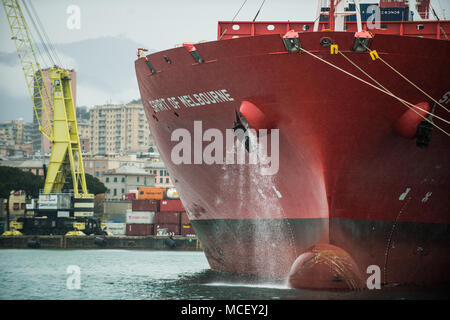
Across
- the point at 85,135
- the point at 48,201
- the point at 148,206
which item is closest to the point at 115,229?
the point at 148,206

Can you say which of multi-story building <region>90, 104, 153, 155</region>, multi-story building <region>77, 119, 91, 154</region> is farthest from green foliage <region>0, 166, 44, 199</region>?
multi-story building <region>77, 119, 91, 154</region>

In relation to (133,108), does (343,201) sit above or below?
below

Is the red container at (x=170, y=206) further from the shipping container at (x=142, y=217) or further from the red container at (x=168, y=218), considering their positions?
the shipping container at (x=142, y=217)

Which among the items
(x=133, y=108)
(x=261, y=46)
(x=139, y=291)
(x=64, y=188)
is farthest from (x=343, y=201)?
(x=133, y=108)

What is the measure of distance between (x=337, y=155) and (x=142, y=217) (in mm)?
49945

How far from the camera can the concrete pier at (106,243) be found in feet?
183

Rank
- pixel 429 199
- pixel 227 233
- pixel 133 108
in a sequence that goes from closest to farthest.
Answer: pixel 429 199 < pixel 227 233 < pixel 133 108

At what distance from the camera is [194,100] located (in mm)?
16984

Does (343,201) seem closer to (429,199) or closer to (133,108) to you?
(429,199)

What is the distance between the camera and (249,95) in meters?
15.7

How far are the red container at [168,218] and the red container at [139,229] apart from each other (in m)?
1.16

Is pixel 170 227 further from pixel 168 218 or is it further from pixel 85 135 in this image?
pixel 85 135

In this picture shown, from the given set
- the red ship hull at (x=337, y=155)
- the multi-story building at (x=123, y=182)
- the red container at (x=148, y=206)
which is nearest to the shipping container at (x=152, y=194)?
the red container at (x=148, y=206)
